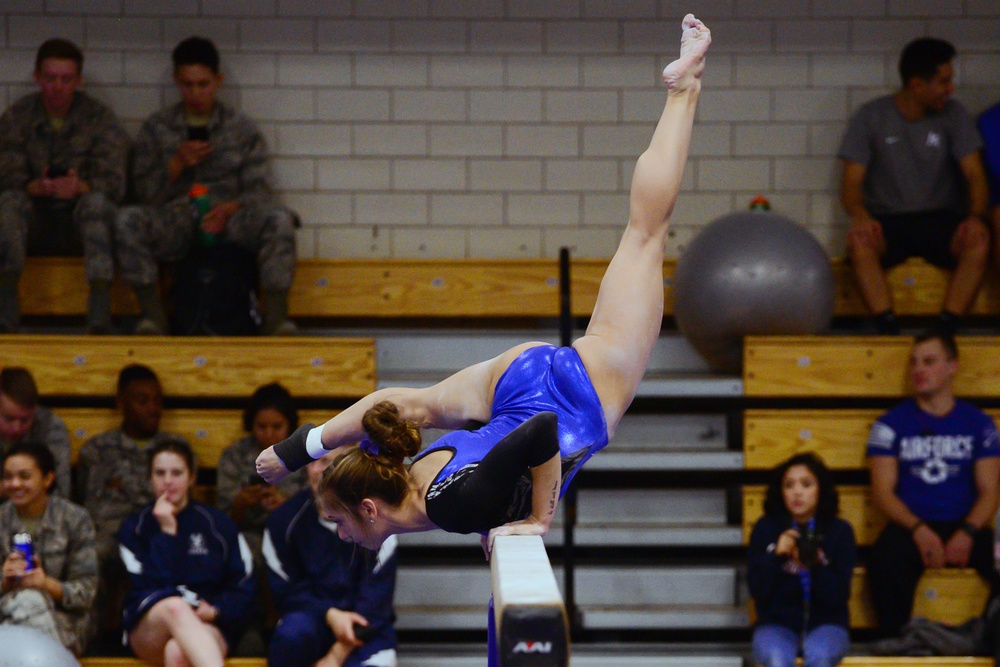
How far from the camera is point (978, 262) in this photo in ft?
20.0

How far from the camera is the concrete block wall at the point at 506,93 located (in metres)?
6.70

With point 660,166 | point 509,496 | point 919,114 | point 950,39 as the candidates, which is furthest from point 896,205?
point 509,496

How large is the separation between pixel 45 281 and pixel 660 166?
3986 mm

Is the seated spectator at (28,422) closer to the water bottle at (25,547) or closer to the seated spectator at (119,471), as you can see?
the seated spectator at (119,471)

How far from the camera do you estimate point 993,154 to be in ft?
20.7

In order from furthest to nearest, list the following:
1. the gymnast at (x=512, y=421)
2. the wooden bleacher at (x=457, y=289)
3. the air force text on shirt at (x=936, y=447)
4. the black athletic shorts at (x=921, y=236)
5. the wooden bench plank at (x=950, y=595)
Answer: the wooden bleacher at (x=457, y=289) → the black athletic shorts at (x=921, y=236) → the air force text on shirt at (x=936, y=447) → the wooden bench plank at (x=950, y=595) → the gymnast at (x=512, y=421)

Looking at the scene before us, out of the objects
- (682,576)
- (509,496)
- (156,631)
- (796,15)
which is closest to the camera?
(509,496)

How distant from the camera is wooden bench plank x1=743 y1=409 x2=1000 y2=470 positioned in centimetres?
563

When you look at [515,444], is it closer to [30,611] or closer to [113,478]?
[30,611]

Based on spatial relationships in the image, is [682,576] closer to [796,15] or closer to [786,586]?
[786,586]

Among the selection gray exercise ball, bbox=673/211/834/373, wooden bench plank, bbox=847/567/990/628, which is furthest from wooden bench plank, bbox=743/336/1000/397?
wooden bench plank, bbox=847/567/990/628

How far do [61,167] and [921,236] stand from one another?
14.5 ft

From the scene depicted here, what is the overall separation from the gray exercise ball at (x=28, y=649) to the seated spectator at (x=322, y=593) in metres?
0.77

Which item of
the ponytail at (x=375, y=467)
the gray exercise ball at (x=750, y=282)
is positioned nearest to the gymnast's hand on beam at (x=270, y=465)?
the ponytail at (x=375, y=467)
